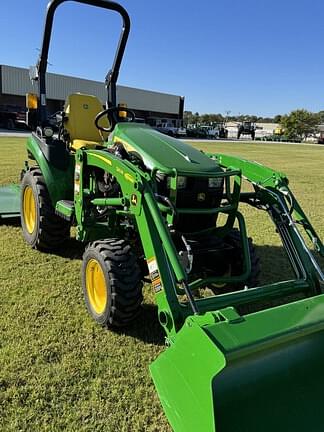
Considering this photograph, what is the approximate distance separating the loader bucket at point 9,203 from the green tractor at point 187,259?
70 centimetres

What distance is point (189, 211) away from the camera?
306 centimetres

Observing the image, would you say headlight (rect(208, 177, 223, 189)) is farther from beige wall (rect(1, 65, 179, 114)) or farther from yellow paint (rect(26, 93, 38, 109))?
beige wall (rect(1, 65, 179, 114))

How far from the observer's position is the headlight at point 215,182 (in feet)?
10.6

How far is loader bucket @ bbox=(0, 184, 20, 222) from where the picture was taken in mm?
5496

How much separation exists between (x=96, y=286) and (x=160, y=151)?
1.18 metres

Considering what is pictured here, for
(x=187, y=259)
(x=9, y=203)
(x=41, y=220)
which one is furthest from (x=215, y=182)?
(x=9, y=203)

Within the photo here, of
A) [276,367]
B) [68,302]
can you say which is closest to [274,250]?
→ [68,302]

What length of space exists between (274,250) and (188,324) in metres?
3.40

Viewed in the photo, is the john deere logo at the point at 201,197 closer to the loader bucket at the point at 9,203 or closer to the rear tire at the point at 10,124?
the loader bucket at the point at 9,203

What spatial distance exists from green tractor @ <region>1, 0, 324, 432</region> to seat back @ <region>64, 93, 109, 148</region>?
0.04 feet

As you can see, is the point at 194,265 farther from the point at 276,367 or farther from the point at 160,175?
the point at 276,367

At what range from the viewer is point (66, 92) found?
4147 cm

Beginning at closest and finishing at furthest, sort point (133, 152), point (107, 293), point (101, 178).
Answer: point (107, 293) < point (133, 152) < point (101, 178)

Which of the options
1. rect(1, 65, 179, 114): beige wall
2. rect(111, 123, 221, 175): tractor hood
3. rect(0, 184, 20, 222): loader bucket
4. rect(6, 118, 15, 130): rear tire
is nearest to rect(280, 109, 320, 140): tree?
rect(1, 65, 179, 114): beige wall
